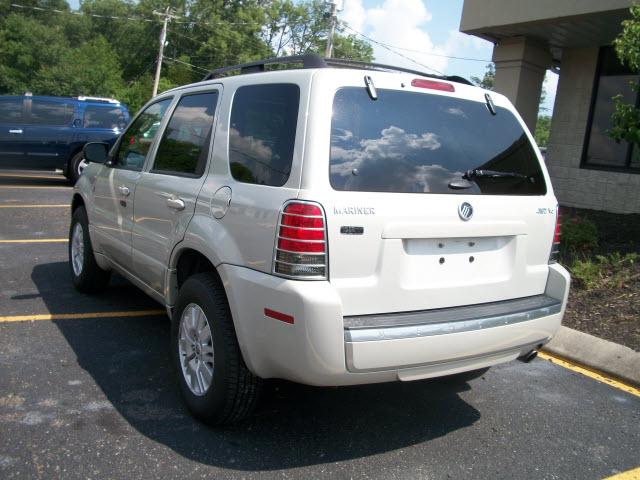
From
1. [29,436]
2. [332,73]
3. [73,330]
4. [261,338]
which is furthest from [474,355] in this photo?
[73,330]

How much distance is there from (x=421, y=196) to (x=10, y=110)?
13457 millimetres

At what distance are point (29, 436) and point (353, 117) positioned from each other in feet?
7.43

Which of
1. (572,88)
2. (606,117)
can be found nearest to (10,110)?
(572,88)

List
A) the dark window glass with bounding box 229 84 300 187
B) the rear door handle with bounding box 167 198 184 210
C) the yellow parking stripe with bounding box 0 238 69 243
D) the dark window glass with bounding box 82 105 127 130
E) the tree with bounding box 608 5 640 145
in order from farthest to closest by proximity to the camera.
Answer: the dark window glass with bounding box 82 105 127 130 < the yellow parking stripe with bounding box 0 238 69 243 < the tree with bounding box 608 5 640 145 < the rear door handle with bounding box 167 198 184 210 < the dark window glass with bounding box 229 84 300 187

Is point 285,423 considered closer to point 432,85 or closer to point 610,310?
point 432,85

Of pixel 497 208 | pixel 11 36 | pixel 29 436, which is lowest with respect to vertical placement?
pixel 29 436

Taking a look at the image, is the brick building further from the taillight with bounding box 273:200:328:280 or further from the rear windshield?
the taillight with bounding box 273:200:328:280

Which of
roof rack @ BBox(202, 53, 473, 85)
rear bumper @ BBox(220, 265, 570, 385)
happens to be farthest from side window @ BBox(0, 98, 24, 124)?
rear bumper @ BBox(220, 265, 570, 385)

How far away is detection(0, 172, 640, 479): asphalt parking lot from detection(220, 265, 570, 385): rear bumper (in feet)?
1.64

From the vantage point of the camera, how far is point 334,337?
8.55 feet

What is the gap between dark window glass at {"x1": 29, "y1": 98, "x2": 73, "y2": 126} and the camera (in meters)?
13.8

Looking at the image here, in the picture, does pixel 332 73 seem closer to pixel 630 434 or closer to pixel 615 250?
pixel 630 434

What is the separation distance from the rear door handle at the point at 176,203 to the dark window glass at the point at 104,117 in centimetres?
1143

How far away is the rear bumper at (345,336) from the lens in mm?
2606
